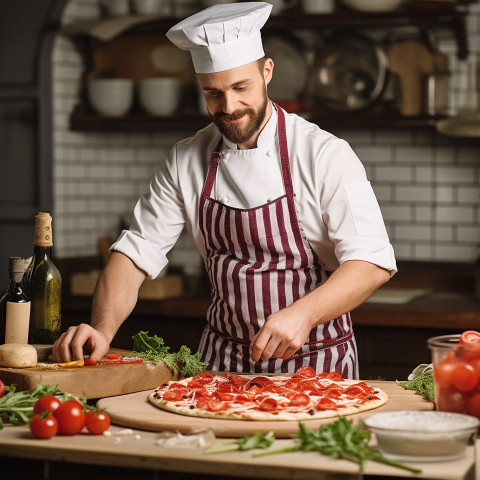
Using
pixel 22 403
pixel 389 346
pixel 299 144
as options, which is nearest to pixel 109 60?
pixel 389 346

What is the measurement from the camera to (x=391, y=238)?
479 centimetres

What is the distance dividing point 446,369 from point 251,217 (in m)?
0.92

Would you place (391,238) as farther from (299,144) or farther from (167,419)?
(167,419)

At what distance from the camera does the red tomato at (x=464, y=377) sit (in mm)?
1792

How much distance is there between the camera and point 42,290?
244cm

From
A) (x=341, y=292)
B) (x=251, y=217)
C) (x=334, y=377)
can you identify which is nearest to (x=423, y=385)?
(x=334, y=377)

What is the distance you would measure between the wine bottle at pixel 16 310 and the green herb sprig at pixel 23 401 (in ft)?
1.10

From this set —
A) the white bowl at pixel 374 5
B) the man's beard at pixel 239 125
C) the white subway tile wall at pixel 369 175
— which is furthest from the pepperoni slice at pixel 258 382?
the white bowl at pixel 374 5

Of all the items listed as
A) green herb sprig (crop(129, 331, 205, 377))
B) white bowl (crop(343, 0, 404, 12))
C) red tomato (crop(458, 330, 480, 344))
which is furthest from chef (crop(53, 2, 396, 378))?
white bowl (crop(343, 0, 404, 12))

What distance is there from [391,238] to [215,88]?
97.9 inches

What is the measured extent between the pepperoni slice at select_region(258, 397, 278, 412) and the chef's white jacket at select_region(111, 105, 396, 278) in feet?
1.92

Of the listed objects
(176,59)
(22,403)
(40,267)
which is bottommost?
(22,403)

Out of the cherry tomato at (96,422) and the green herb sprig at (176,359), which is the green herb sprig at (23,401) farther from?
the green herb sprig at (176,359)

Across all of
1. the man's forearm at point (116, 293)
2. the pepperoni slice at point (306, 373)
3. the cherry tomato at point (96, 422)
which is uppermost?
the man's forearm at point (116, 293)
